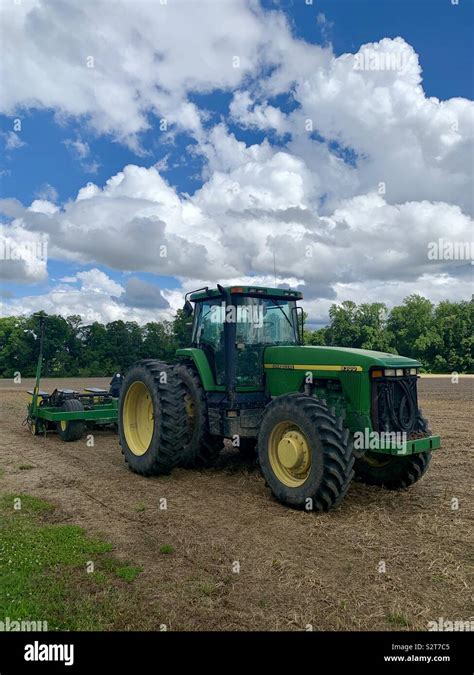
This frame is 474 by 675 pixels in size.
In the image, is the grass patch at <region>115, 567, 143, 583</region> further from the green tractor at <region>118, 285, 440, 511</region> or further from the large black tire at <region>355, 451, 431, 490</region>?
the large black tire at <region>355, 451, 431, 490</region>

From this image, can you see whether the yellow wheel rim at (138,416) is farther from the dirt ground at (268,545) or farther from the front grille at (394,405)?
the front grille at (394,405)

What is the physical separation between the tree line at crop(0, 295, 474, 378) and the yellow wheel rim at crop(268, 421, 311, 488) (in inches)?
1754

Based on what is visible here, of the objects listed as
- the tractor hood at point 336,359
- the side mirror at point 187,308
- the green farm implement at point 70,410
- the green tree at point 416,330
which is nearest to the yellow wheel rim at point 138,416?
the side mirror at point 187,308

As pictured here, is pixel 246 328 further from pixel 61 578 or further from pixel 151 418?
pixel 61 578

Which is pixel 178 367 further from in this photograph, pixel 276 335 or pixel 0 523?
pixel 0 523

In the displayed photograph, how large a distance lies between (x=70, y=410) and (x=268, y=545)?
6.95 m

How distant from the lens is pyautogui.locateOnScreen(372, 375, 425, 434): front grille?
20.7 feet

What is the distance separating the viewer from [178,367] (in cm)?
843

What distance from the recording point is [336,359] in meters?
6.55

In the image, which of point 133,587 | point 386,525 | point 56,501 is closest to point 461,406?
point 386,525

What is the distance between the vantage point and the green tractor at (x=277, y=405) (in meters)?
6.02

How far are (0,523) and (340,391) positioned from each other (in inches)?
165
